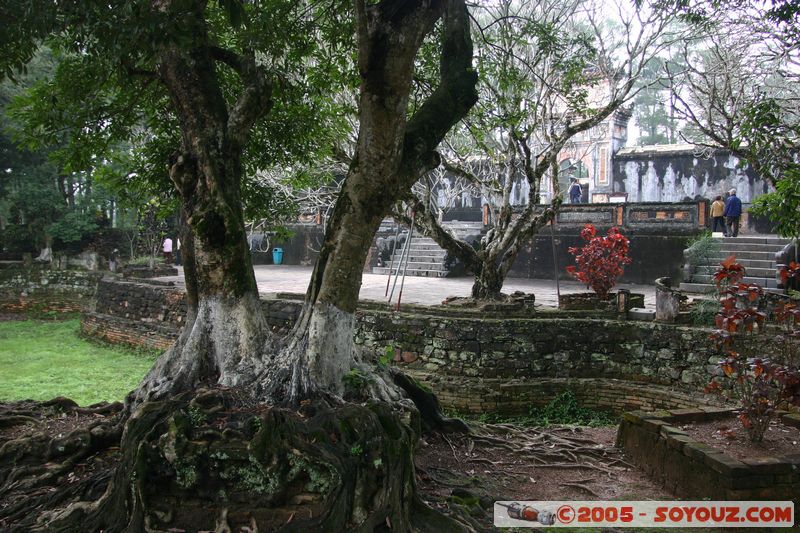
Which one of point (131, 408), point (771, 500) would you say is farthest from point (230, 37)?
point (771, 500)

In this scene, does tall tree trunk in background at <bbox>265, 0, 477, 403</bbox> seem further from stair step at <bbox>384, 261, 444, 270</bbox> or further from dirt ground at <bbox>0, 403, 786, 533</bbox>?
stair step at <bbox>384, 261, 444, 270</bbox>

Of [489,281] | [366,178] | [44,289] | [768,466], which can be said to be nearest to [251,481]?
[366,178]

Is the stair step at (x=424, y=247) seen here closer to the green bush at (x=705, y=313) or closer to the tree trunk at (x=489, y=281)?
the tree trunk at (x=489, y=281)

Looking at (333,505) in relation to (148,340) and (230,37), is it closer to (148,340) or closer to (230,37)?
(230,37)

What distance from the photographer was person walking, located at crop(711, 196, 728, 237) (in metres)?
15.4

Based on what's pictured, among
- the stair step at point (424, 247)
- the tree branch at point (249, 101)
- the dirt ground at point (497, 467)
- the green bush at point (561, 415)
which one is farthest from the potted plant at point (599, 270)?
the stair step at point (424, 247)

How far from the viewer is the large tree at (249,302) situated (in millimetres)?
4422

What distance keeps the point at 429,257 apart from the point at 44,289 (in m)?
11.2

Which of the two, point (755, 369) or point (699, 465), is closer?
point (699, 465)

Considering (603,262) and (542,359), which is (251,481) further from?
(603,262)

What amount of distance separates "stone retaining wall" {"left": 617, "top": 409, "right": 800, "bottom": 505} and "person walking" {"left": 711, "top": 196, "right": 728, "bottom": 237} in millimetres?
10405

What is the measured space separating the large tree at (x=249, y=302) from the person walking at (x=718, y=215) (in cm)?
1150

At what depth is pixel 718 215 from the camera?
1545 centimetres

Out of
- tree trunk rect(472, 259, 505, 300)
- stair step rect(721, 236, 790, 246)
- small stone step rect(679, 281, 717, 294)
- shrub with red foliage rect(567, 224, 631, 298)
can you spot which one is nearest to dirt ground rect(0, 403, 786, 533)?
shrub with red foliage rect(567, 224, 631, 298)
